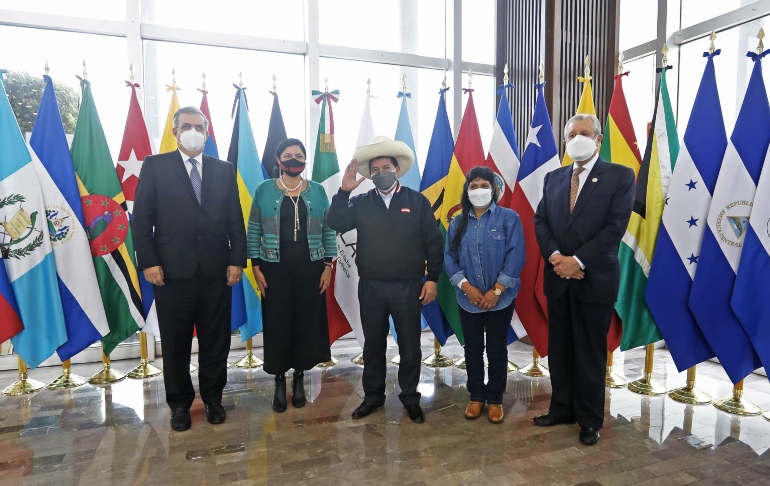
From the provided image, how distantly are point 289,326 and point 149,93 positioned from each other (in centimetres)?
247

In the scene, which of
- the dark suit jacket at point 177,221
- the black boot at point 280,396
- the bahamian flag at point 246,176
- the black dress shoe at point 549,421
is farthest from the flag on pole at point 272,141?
the black dress shoe at point 549,421

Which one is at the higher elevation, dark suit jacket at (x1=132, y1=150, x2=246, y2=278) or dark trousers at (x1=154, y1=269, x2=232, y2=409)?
dark suit jacket at (x1=132, y1=150, x2=246, y2=278)

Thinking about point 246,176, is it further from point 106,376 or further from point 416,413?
point 416,413

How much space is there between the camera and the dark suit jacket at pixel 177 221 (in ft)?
8.20

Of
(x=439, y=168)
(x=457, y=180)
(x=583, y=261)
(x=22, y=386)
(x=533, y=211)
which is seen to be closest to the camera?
(x=583, y=261)

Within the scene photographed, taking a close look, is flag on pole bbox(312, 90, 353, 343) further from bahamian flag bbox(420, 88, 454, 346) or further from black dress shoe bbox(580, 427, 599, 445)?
black dress shoe bbox(580, 427, 599, 445)

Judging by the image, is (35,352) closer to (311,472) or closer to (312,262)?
(312,262)

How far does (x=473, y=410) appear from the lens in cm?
272

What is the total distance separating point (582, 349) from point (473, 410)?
68 centimetres

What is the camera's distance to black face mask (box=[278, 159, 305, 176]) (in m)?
2.72

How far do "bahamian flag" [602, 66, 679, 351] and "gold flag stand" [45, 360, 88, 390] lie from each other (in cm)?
352

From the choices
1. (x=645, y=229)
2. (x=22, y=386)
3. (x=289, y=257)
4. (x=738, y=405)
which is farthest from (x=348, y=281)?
(x=738, y=405)

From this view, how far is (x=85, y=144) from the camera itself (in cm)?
326

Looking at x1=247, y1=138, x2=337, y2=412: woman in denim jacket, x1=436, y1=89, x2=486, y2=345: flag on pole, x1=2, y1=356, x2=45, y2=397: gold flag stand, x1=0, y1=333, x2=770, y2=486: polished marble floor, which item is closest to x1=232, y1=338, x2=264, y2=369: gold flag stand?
x1=0, y1=333, x2=770, y2=486: polished marble floor
